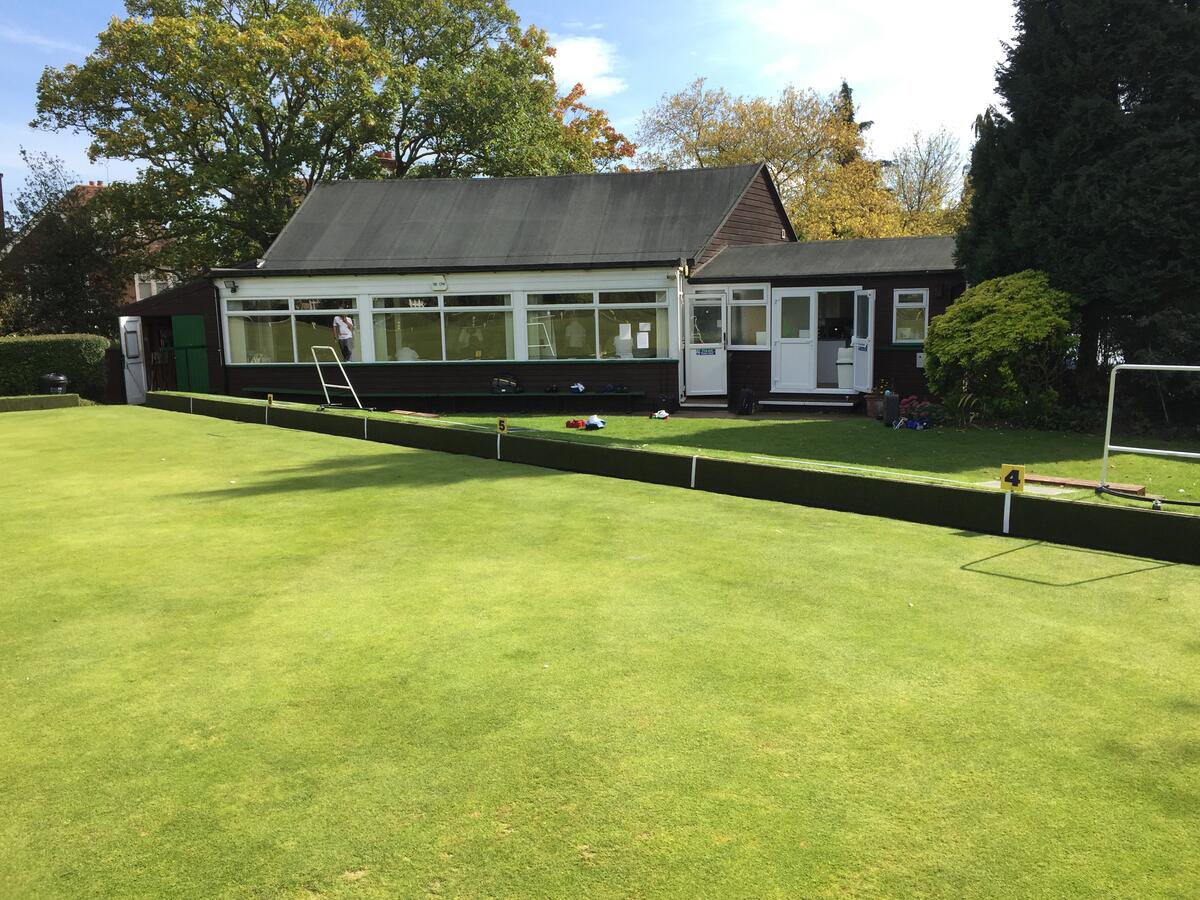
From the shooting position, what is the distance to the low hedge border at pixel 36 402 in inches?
723

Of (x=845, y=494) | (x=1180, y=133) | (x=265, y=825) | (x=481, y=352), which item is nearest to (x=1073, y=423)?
(x=1180, y=133)

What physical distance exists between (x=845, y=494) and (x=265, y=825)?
602 cm

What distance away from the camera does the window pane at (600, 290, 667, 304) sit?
17.7 meters

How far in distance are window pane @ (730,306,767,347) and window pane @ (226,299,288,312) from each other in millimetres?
9963

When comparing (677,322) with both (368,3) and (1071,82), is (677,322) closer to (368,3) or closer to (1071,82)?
(1071,82)

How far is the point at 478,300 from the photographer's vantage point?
18609 millimetres

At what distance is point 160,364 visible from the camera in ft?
69.9

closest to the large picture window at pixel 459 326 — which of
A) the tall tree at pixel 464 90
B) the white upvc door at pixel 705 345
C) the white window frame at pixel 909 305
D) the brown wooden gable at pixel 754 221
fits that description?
the white upvc door at pixel 705 345

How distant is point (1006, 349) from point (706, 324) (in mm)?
6880

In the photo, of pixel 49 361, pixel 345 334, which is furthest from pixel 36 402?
pixel 345 334

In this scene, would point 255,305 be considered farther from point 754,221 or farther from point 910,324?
point 910,324

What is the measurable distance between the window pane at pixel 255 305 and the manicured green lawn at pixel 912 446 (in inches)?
299

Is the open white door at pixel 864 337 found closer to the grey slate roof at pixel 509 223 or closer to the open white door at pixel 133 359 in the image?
the grey slate roof at pixel 509 223

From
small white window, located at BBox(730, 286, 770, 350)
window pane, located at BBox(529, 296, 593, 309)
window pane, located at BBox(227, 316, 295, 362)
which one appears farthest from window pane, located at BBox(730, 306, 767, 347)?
window pane, located at BBox(227, 316, 295, 362)
